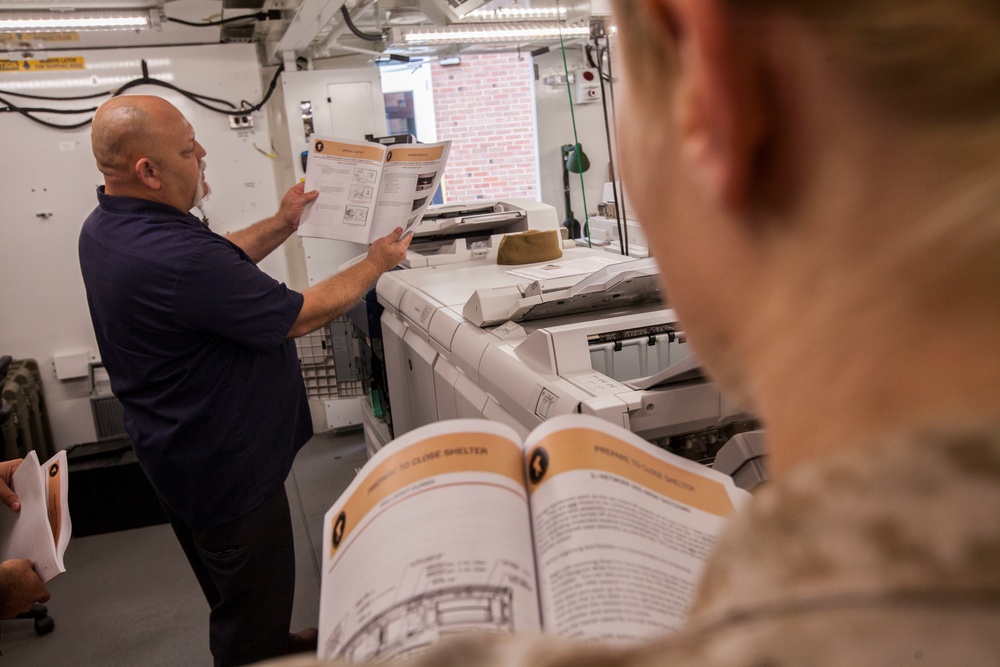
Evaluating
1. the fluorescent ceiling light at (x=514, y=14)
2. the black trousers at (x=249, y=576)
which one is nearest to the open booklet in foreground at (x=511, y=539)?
the black trousers at (x=249, y=576)

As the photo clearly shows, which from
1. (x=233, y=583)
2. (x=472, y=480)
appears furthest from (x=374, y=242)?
(x=472, y=480)

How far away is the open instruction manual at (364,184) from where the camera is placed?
7.69ft

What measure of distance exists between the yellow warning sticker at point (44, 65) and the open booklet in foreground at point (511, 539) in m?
4.28

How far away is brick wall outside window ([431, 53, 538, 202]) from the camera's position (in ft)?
24.9

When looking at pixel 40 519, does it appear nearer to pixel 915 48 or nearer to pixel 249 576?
pixel 249 576

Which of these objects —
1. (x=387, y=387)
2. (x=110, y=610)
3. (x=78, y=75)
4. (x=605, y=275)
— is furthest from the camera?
(x=78, y=75)

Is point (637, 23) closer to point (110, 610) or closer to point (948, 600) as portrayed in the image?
point (948, 600)

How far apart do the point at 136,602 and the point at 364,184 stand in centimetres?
209

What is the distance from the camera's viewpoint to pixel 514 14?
11.7 ft

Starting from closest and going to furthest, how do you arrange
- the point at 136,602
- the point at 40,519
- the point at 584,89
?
the point at 40,519
the point at 136,602
the point at 584,89

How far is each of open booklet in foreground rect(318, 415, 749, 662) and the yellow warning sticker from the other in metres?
4.28

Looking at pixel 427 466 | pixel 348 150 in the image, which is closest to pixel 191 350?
pixel 348 150

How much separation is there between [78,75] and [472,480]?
4.37 meters

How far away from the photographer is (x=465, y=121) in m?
7.66
